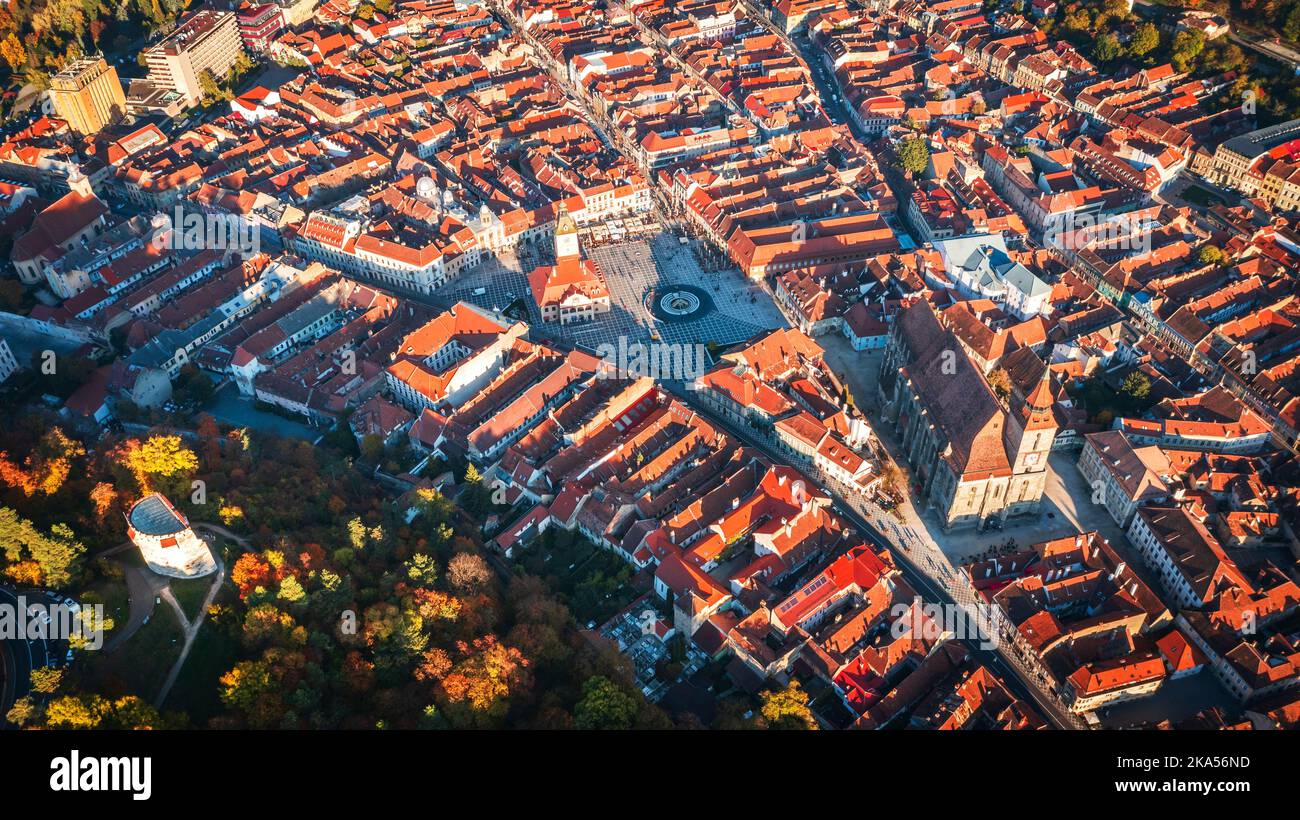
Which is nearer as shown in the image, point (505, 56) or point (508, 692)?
point (508, 692)

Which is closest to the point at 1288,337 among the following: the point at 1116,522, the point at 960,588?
the point at 1116,522

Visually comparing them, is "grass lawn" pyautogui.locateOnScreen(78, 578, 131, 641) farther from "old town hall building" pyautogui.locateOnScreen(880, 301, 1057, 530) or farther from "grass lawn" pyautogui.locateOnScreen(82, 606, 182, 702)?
"old town hall building" pyautogui.locateOnScreen(880, 301, 1057, 530)

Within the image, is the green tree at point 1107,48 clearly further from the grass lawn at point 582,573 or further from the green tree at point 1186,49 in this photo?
the grass lawn at point 582,573

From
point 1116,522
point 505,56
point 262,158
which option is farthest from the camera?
point 505,56

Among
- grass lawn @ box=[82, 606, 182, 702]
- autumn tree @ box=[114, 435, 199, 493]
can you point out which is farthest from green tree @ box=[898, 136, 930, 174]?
grass lawn @ box=[82, 606, 182, 702]

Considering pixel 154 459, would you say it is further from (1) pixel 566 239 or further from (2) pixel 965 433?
(2) pixel 965 433

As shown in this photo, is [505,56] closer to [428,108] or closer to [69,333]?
[428,108]

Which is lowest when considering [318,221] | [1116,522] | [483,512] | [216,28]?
[1116,522]
